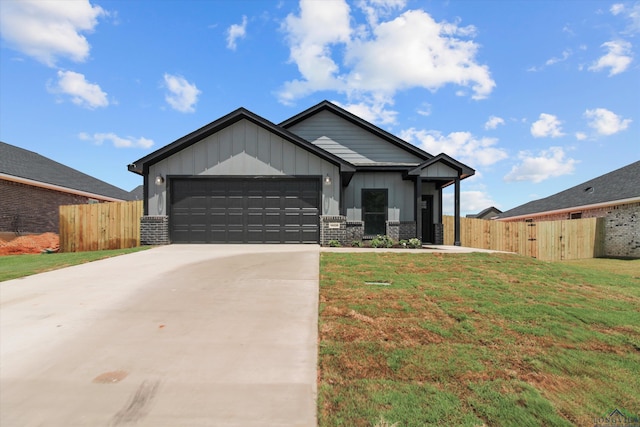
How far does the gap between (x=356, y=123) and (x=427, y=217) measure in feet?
20.3

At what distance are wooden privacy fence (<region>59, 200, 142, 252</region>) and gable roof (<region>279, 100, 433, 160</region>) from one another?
8.29m

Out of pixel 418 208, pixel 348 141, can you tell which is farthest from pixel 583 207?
pixel 348 141

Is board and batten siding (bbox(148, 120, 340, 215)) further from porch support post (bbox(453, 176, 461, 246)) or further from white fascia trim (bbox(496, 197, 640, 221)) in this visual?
white fascia trim (bbox(496, 197, 640, 221))

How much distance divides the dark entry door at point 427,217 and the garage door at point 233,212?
6.85m

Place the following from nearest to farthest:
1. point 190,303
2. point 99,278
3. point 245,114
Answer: point 190,303 → point 99,278 → point 245,114

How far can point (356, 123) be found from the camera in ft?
51.6

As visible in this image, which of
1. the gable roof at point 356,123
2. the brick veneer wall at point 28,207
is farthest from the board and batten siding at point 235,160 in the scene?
the brick veneer wall at point 28,207

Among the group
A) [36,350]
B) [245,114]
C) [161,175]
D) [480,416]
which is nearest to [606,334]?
[480,416]

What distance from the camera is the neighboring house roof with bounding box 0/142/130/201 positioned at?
625 inches

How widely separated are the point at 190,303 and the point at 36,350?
1.83 meters

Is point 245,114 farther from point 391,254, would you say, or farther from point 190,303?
point 190,303

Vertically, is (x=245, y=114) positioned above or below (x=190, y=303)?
above

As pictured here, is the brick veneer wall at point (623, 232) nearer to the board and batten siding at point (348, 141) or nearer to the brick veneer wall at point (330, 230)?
the board and batten siding at point (348, 141)

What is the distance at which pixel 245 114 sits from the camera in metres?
12.1
